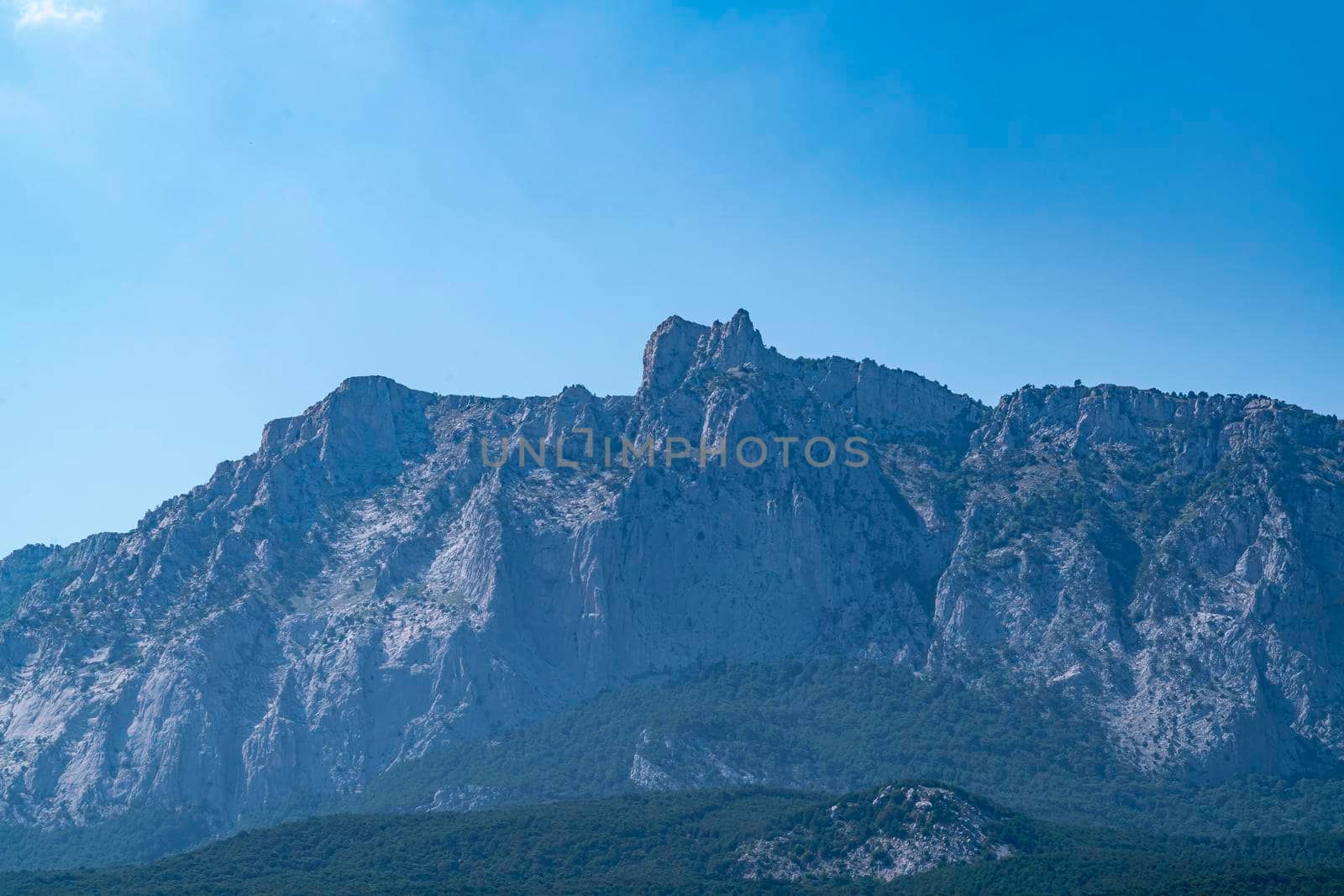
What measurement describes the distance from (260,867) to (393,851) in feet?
45.3

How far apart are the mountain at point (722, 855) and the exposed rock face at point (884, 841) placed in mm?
165

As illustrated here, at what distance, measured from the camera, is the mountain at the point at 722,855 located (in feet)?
543

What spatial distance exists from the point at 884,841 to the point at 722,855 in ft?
53.5

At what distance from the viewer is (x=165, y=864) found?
187 metres

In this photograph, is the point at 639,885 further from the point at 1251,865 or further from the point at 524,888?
the point at 1251,865

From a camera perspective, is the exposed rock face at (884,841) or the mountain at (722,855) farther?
the exposed rock face at (884,841)

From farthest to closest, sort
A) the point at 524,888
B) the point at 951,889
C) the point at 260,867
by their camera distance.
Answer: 1. the point at 260,867
2. the point at 524,888
3. the point at 951,889

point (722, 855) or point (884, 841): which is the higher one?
point (884, 841)

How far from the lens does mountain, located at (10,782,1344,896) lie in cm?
16562

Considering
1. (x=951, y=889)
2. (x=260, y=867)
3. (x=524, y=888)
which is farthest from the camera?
(x=260, y=867)

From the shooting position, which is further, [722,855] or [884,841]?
[722,855]

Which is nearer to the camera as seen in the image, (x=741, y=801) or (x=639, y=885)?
(x=639, y=885)

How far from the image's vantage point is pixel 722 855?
178 metres

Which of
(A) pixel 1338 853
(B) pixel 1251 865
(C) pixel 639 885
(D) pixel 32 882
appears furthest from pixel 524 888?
(A) pixel 1338 853
